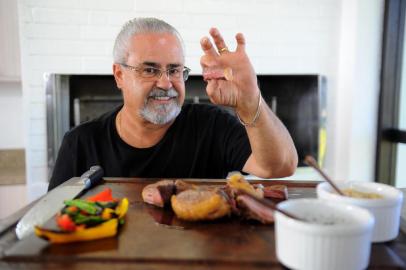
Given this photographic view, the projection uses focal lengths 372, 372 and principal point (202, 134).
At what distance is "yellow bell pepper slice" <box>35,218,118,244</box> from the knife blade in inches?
3.4

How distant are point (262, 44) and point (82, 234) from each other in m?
2.03

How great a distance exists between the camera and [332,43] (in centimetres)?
245

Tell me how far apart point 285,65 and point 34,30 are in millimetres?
1554

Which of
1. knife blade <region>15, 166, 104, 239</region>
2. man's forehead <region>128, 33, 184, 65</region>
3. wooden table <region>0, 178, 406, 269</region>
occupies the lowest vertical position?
wooden table <region>0, 178, 406, 269</region>

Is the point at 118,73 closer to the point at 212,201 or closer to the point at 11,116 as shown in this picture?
the point at 212,201

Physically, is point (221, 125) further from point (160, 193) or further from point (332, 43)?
point (332, 43)

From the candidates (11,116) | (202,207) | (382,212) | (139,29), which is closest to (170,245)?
(202,207)

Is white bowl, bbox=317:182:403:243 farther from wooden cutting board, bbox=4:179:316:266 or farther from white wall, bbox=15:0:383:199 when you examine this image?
white wall, bbox=15:0:383:199

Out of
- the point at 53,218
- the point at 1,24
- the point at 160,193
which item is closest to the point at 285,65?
the point at 1,24

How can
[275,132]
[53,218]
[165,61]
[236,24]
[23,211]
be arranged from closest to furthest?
[53,218], [23,211], [275,132], [165,61], [236,24]

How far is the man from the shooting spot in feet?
4.21

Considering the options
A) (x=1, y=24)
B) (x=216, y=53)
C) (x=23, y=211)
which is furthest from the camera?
(x=1, y=24)

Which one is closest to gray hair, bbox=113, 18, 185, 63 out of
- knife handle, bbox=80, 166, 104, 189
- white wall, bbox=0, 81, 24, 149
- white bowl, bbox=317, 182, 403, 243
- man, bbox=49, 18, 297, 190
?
man, bbox=49, 18, 297, 190

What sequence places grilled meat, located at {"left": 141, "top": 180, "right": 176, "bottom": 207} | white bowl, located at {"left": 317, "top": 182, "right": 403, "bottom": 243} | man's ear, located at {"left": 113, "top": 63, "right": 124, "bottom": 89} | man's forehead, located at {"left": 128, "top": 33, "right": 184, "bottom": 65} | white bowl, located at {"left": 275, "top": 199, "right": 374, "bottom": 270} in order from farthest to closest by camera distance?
1. man's ear, located at {"left": 113, "top": 63, "right": 124, "bottom": 89}
2. man's forehead, located at {"left": 128, "top": 33, "right": 184, "bottom": 65}
3. grilled meat, located at {"left": 141, "top": 180, "right": 176, "bottom": 207}
4. white bowl, located at {"left": 317, "top": 182, "right": 403, "bottom": 243}
5. white bowl, located at {"left": 275, "top": 199, "right": 374, "bottom": 270}
